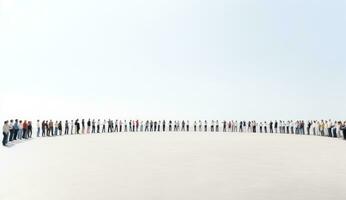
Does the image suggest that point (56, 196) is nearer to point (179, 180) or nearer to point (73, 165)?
point (179, 180)

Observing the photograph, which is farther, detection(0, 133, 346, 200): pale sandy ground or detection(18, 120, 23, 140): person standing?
detection(18, 120, 23, 140): person standing

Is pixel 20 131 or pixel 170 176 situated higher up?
pixel 20 131

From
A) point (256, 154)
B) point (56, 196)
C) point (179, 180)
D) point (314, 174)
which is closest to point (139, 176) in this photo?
point (179, 180)

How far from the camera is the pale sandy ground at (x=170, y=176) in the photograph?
13367mm

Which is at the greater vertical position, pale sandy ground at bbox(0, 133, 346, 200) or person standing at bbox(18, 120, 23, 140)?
person standing at bbox(18, 120, 23, 140)

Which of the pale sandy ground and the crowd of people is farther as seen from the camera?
the crowd of people

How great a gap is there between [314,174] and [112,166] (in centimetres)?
953

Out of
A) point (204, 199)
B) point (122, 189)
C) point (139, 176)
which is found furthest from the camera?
point (139, 176)

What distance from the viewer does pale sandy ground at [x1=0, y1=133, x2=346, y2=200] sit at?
13.4 metres

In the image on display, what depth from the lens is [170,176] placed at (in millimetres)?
16750

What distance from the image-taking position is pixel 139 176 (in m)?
16.8

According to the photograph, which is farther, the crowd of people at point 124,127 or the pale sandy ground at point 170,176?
the crowd of people at point 124,127

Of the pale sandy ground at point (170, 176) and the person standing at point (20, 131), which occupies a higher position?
the person standing at point (20, 131)

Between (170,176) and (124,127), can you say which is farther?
(124,127)
